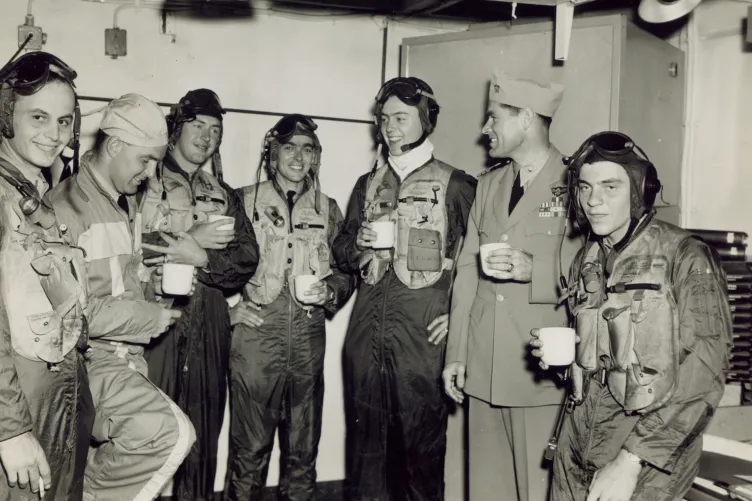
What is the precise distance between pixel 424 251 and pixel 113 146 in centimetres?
152

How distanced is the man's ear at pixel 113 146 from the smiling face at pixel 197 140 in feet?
3.16

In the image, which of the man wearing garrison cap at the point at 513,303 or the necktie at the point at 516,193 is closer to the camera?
the man wearing garrison cap at the point at 513,303

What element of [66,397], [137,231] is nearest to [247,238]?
[137,231]

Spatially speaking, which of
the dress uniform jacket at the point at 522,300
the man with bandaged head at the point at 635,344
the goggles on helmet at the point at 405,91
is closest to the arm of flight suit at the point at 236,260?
the goggles on helmet at the point at 405,91

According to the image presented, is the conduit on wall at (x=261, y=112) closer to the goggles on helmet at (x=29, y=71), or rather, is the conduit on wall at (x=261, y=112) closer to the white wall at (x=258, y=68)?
the white wall at (x=258, y=68)

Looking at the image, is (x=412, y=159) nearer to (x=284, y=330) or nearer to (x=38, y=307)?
(x=284, y=330)

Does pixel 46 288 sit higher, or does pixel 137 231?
pixel 137 231

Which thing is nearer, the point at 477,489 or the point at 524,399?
the point at 524,399

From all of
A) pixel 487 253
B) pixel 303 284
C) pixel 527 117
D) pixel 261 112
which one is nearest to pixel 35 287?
pixel 303 284

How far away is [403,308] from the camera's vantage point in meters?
3.58

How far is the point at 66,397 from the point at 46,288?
0.38 m

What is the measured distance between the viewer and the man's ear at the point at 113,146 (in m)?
2.87

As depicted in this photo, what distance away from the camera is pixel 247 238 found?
383 centimetres

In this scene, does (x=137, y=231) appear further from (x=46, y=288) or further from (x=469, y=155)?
(x=469, y=155)
